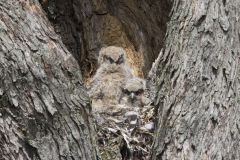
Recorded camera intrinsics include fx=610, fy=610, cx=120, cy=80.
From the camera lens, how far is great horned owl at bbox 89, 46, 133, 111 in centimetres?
643

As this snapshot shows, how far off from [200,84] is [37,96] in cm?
123

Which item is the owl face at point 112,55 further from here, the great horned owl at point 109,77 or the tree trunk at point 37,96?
the tree trunk at point 37,96

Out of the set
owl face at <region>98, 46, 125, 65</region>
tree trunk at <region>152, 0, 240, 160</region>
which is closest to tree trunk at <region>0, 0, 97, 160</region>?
tree trunk at <region>152, 0, 240, 160</region>

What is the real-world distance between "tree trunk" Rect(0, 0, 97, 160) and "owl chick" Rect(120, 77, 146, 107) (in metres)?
2.56

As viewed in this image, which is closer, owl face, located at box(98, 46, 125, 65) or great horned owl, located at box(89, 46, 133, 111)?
great horned owl, located at box(89, 46, 133, 111)

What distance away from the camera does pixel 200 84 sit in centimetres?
426

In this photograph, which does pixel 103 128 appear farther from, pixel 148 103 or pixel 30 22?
pixel 30 22

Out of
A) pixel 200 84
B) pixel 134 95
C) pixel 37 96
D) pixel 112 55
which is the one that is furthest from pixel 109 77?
pixel 37 96

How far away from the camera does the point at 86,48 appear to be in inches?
301

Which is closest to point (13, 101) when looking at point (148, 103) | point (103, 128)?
point (103, 128)

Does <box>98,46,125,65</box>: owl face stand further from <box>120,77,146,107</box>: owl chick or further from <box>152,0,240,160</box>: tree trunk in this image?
<box>152,0,240,160</box>: tree trunk

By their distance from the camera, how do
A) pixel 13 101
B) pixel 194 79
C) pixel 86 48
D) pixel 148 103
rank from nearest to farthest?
pixel 13 101 < pixel 194 79 < pixel 148 103 < pixel 86 48

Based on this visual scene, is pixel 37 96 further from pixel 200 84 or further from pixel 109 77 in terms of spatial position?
pixel 109 77

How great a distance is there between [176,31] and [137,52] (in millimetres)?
3171
